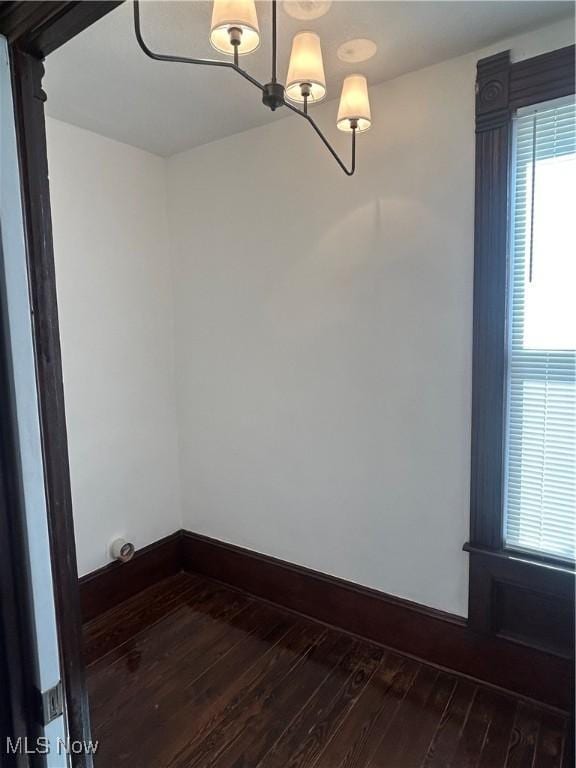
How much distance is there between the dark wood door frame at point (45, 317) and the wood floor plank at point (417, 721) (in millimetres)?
1064

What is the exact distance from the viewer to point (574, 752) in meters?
1.36

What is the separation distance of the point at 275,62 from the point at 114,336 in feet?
5.13

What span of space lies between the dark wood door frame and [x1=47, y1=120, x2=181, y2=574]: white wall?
1.41 m

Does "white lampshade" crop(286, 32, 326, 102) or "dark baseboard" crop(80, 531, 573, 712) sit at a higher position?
"white lampshade" crop(286, 32, 326, 102)

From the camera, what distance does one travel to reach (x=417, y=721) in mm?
1684

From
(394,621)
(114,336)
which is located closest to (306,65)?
(114,336)

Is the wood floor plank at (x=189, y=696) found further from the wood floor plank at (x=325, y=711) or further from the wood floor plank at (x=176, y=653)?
the wood floor plank at (x=325, y=711)

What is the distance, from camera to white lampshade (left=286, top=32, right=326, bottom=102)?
4.54ft

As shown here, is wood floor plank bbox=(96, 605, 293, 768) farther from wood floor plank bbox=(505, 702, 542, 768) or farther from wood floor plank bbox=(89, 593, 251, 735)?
wood floor plank bbox=(505, 702, 542, 768)

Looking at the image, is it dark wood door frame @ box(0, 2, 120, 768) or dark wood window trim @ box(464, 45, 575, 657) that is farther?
dark wood window trim @ box(464, 45, 575, 657)

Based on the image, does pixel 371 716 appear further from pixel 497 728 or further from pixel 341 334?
pixel 341 334

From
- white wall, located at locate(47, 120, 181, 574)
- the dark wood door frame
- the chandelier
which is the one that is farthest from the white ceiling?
the dark wood door frame

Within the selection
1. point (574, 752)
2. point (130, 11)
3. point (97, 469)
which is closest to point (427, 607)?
point (574, 752)

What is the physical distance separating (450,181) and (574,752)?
6.16 feet
